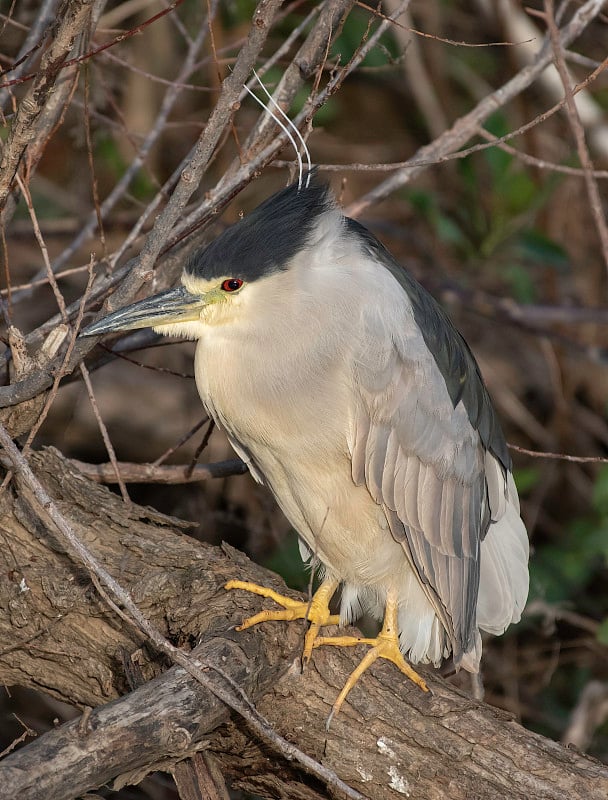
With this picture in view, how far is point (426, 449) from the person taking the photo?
2420 mm

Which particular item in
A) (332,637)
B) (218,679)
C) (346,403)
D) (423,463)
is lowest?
(332,637)

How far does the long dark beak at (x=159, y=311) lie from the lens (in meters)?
2.04

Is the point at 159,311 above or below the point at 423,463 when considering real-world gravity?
above

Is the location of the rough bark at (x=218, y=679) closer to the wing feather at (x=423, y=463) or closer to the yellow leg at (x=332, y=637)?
the yellow leg at (x=332, y=637)

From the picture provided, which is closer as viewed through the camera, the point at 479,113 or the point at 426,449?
the point at 426,449

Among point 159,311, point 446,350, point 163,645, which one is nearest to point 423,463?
point 446,350

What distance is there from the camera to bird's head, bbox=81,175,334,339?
212 cm

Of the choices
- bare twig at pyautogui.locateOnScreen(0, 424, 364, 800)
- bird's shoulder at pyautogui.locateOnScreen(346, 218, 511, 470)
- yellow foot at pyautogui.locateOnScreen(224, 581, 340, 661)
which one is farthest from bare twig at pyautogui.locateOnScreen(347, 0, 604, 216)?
bare twig at pyautogui.locateOnScreen(0, 424, 364, 800)

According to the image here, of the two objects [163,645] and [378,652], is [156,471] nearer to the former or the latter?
[378,652]

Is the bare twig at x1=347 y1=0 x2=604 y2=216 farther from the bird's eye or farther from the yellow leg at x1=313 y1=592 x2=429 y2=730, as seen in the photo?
the yellow leg at x1=313 y1=592 x2=429 y2=730

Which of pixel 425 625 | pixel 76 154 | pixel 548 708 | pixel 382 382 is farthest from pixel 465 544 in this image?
pixel 76 154

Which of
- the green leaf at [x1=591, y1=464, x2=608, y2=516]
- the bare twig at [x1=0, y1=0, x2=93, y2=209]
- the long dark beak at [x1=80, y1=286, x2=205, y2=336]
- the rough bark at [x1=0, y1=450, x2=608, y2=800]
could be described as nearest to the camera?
the bare twig at [x1=0, y1=0, x2=93, y2=209]

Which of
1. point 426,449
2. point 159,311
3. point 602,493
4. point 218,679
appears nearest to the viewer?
point 218,679

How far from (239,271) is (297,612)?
33.6 inches
